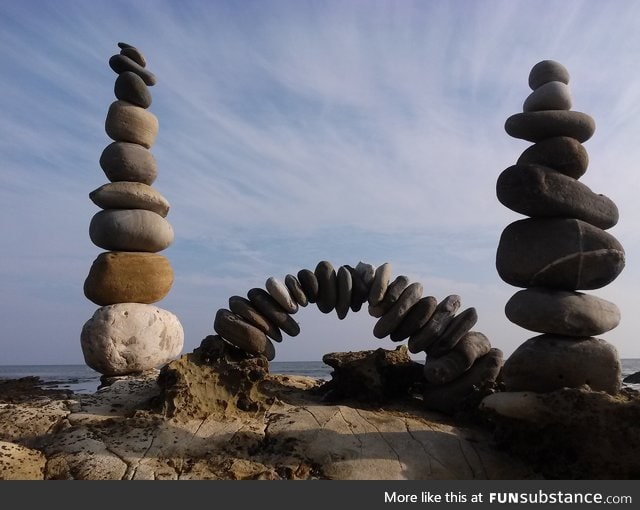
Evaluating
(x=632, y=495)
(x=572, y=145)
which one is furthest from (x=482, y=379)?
(x=572, y=145)

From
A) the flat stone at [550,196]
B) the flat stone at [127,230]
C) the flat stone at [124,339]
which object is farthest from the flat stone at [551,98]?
the flat stone at [124,339]

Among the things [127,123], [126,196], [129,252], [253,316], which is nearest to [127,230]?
[129,252]

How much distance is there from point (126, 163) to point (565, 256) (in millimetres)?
6561

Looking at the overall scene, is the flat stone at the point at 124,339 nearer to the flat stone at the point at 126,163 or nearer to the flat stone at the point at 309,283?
the flat stone at the point at 126,163

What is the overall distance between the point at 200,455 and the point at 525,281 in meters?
4.05

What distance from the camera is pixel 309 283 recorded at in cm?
830

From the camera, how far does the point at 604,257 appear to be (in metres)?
6.66

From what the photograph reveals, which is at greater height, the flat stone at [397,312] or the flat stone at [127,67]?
the flat stone at [127,67]

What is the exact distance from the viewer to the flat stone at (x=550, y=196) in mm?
6762

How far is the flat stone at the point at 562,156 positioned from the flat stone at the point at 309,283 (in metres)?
3.15

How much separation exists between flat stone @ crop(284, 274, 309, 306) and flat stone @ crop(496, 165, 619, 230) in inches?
116

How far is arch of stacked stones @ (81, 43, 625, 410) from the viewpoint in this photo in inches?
258

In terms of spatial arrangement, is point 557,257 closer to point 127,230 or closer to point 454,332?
point 454,332

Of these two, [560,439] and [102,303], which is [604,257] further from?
[102,303]
